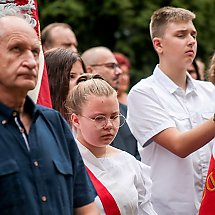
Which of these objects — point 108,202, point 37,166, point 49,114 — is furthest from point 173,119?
point 37,166

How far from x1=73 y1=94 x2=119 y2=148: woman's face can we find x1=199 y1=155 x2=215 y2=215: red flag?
2.74 ft

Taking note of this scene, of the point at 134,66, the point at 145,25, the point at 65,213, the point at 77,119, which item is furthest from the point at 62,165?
the point at 134,66

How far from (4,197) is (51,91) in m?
1.99

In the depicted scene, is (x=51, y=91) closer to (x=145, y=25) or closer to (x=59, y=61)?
(x=59, y=61)

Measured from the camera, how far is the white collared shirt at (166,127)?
5.34 m

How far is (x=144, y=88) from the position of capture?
5.48m

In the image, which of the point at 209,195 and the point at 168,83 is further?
the point at 168,83

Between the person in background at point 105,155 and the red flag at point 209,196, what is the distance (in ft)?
1.58

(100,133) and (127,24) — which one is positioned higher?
(100,133)

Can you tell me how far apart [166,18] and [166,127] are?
0.82m

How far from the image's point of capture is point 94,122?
173 inches

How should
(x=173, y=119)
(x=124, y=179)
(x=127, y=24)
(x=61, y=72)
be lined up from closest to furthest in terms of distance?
1. (x=124, y=179)
2. (x=61, y=72)
3. (x=173, y=119)
4. (x=127, y=24)

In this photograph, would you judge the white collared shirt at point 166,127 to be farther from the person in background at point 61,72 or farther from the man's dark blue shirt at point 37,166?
the man's dark blue shirt at point 37,166

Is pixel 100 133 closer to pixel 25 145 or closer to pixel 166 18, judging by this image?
pixel 25 145
